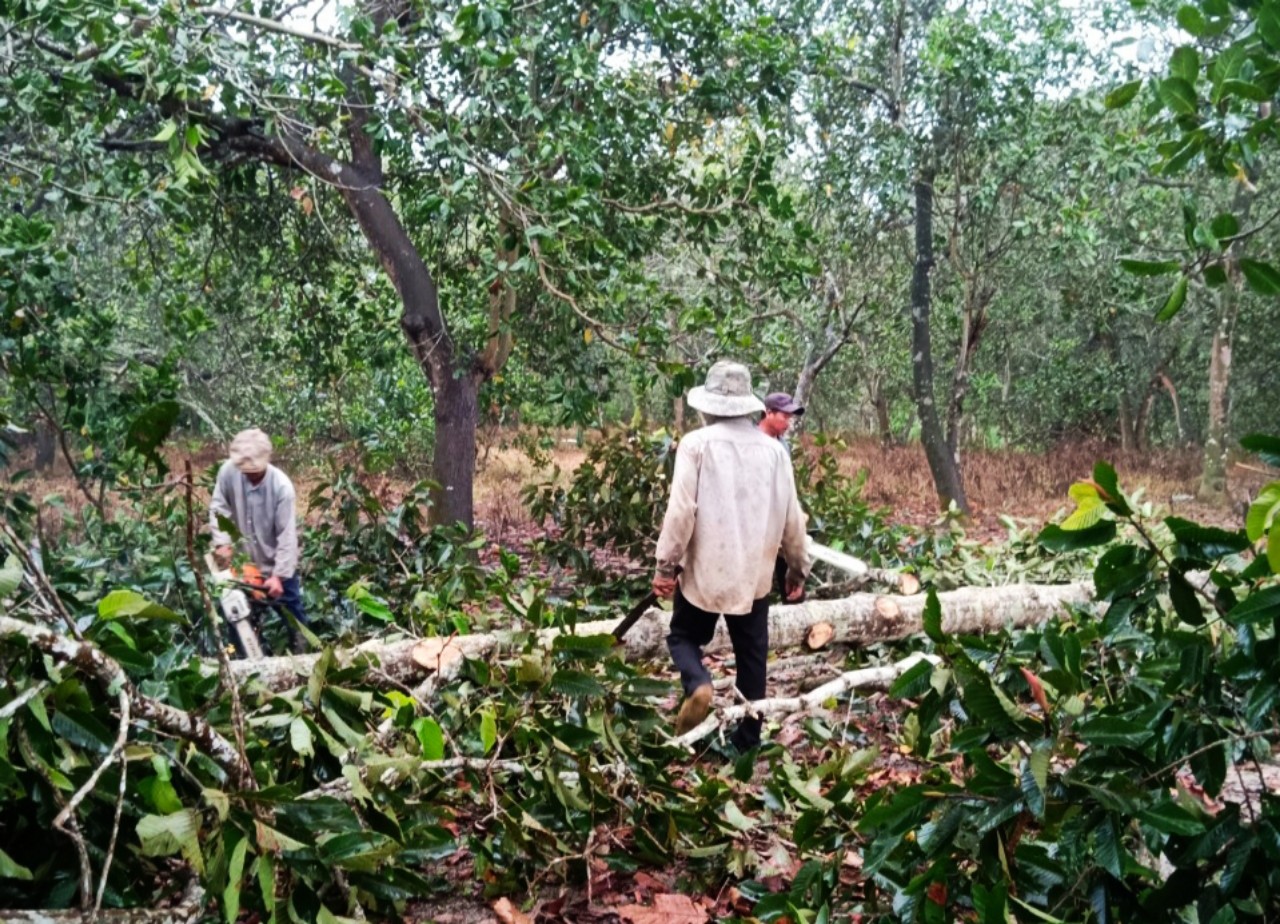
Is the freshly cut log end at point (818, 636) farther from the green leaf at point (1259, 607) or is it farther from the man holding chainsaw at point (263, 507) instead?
the green leaf at point (1259, 607)

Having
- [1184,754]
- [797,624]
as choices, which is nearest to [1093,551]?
[797,624]

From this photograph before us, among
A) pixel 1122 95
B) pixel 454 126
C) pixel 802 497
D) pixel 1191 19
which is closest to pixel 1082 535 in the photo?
pixel 1191 19

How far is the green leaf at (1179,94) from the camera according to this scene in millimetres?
2324

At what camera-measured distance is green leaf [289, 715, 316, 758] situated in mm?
2904

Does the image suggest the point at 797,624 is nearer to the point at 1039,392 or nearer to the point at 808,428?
the point at 1039,392

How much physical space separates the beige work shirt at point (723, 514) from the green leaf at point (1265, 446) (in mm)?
2998

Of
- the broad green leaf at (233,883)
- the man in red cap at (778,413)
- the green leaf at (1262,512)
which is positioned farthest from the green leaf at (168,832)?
the man in red cap at (778,413)

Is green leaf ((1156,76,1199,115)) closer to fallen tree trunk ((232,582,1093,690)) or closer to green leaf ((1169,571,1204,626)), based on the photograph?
green leaf ((1169,571,1204,626))

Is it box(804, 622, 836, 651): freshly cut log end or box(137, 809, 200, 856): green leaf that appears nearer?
box(137, 809, 200, 856): green leaf

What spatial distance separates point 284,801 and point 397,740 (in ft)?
3.83

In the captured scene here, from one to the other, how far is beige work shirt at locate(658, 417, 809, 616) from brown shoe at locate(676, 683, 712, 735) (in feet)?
1.52

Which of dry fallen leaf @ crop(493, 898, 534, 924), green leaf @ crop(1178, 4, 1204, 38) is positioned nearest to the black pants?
dry fallen leaf @ crop(493, 898, 534, 924)

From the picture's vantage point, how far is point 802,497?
824cm

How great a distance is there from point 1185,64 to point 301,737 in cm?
284
